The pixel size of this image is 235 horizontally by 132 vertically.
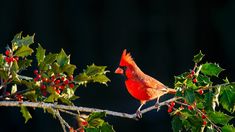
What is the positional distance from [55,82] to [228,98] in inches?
10.1

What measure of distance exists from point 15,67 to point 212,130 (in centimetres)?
31

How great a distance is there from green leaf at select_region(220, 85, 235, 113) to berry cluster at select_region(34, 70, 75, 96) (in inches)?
8.9

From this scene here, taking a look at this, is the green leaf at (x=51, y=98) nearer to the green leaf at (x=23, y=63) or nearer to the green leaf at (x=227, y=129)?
the green leaf at (x=23, y=63)

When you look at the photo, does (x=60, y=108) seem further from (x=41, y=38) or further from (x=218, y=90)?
(x=41, y=38)

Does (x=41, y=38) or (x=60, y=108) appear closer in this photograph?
(x=60, y=108)

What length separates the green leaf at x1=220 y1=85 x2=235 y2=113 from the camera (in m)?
0.88

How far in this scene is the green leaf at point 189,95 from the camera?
84cm

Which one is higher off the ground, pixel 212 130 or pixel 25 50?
pixel 25 50

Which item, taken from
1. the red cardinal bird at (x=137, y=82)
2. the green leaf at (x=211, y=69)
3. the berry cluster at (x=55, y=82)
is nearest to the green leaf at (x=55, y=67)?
the berry cluster at (x=55, y=82)

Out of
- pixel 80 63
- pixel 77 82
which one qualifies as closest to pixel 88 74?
pixel 77 82

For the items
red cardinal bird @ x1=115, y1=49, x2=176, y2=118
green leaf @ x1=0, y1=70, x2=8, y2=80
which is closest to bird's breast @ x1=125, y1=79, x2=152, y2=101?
red cardinal bird @ x1=115, y1=49, x2=176, y2=118

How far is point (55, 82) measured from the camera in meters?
0.86

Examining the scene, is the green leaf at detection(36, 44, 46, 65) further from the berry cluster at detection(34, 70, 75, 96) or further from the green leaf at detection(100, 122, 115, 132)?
the green leaf at detection(100, 122, 115, 132)

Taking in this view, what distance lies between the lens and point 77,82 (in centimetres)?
88
